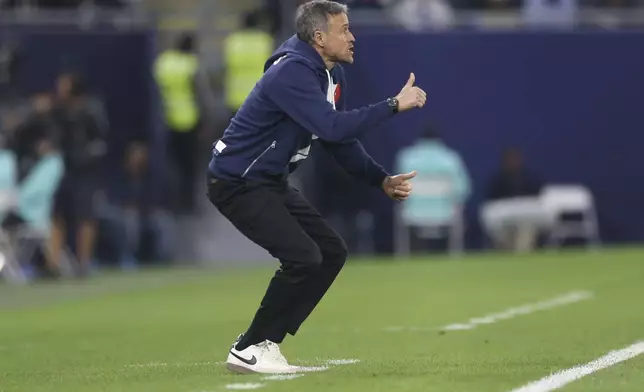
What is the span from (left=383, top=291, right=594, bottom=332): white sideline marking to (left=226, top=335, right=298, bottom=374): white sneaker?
3130 millimetres

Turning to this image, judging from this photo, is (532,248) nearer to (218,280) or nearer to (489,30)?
(489,30)

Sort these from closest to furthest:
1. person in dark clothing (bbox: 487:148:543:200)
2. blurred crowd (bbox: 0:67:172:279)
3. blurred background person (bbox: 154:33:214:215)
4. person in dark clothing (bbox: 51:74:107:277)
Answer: blurred crowd (bbox: 0:67:172:279), person in dark clothing (bbox: 51:74:107:277), blurred background person (bbox: 154:33:214:215), person in dark clothing (bbox: 487:148:543:200)

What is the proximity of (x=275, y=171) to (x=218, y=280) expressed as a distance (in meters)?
9.62

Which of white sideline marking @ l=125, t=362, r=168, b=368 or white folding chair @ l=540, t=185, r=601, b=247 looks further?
white folding chair @ l=540, t=185, r=601, b=247

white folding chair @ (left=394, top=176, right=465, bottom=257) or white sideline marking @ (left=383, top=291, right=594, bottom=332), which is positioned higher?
white sideline marking @ (left=383, top=291, right=594, bottom=332)

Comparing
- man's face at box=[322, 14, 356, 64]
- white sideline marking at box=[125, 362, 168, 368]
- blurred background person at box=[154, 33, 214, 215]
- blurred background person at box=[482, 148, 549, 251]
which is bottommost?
blurred background person at box=[482, 148, 549, 251]

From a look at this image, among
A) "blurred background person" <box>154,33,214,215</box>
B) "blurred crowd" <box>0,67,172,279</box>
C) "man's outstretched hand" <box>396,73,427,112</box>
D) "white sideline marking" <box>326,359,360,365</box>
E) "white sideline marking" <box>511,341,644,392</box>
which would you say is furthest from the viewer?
"blurred background person" <box>154,33,214,215</box>

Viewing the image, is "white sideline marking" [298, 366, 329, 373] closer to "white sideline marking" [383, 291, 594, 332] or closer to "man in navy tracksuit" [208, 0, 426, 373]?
"man in navy tracksuit" [208, 0, 426, 373]

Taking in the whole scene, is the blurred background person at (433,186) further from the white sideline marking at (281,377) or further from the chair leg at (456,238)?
the white sideline marking at (281,377)

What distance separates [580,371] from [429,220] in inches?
479

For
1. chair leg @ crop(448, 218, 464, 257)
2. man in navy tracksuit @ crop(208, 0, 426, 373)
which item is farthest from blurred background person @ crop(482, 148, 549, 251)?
man in navy tracksuit @ crop(208, 0, 426, 373)

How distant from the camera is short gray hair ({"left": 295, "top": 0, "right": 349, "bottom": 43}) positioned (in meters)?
8.06

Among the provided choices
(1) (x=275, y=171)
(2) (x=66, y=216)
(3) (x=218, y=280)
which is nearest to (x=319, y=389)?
(1) (x=275, y=171)

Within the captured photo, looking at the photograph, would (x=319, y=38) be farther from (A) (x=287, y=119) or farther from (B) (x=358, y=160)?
(B) (x=358, y=160)
